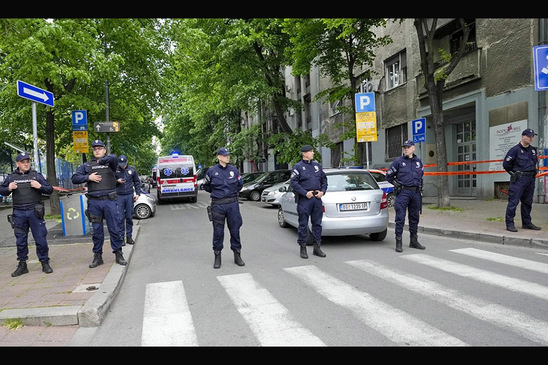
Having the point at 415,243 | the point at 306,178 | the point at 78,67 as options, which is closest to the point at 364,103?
the point at 415,243

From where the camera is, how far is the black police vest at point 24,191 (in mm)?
5965

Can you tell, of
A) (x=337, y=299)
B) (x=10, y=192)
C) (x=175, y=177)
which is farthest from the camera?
(x=175, y=177)

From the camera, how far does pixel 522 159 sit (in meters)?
8.00

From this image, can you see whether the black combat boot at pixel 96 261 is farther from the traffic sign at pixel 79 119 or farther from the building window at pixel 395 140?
the building window at pixel 395 140

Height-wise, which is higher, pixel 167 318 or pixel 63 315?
pixel 63 315

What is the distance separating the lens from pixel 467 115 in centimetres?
1596

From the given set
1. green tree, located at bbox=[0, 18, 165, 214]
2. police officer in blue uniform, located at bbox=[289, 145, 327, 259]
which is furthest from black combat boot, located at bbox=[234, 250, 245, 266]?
Result: green tree, located at bbox=[0, 18, 165, 214]

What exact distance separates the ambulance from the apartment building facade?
9.95 m

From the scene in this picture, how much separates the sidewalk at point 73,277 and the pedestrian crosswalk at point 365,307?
700 millimetres

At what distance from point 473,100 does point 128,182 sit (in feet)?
41.3

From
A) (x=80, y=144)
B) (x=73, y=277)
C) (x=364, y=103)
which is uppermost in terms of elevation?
(x=364, y=103)

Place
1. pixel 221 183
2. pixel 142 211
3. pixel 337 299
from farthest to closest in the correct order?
1. pixel 142 211
2. pixel 221 183
3. pixel 337 299

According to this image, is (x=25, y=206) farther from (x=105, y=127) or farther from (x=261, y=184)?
→ (x=261, y=184)

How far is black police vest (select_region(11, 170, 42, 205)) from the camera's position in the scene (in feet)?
19.6
